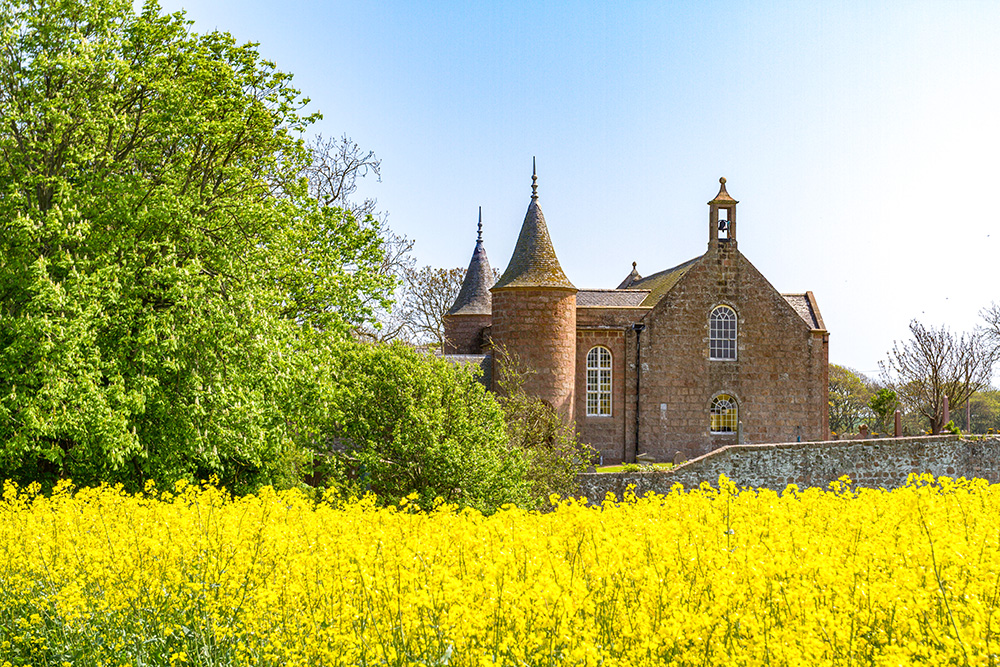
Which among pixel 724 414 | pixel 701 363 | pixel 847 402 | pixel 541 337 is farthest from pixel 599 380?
pixel 847 402

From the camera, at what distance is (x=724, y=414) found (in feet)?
110

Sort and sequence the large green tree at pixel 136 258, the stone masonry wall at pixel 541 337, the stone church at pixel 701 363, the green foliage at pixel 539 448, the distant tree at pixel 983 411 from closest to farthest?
the large green tree at pixel 136 258, the green foliage at pixel 539 448, the stone masonry wall at pixel 541 337, the stone church at pixel 701 363, the distant tree at pixel 983 411

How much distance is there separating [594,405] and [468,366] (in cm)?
1473

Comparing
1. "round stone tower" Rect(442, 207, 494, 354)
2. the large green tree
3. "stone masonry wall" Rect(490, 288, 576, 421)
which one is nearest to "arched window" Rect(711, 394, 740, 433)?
"stone masonry wall" Rect(490, 288, 576, 421)

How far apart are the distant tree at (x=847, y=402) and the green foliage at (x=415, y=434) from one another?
46.2 m

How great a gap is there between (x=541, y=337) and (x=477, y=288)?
10.0 m

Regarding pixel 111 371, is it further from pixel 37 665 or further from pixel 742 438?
pixel 742 438

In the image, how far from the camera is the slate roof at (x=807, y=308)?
35438 millimetres

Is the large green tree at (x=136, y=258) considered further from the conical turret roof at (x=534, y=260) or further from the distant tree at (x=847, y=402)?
the distant tree at (x=847, y=402)

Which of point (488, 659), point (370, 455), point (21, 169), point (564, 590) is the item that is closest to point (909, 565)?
point (564, 590)

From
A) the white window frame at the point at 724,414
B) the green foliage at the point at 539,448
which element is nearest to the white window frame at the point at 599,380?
the white window frame at the point at 724,414

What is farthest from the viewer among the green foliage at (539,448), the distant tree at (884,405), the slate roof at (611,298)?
the distant tree at (884,405)

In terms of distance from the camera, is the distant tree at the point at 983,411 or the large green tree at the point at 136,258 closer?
the large green tree at the point at 136,258

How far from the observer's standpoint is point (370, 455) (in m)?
16.9
